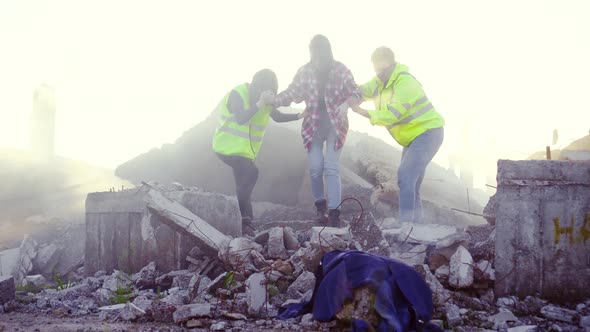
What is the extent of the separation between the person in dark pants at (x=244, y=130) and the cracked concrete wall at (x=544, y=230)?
246 centimetres

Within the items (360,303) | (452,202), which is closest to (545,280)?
(360,303)

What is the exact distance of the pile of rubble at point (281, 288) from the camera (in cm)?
354

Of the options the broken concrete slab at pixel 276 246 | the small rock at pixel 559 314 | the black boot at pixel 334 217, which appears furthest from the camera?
the black boot at pixel 334 217

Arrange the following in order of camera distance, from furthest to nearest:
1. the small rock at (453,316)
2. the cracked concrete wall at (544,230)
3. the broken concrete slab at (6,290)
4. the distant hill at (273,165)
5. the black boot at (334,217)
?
the distant hill at (273,165), the black boot at (334,217), the broken concrete slab at (6,290), the cracked concrete wall at (544,230), the small rock at (453,316)

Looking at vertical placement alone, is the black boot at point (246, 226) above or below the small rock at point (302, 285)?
above

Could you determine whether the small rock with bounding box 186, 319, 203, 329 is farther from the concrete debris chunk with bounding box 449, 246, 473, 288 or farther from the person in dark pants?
the person in dark pants

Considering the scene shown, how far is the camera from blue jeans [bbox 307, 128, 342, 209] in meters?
5.18

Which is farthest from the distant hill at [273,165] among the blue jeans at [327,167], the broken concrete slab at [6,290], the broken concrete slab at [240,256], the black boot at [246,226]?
the broken concrete slab at [6,290]

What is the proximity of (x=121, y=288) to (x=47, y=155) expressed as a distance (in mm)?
13535

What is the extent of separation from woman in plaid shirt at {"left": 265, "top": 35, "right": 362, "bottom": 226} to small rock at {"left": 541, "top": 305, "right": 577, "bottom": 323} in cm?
215

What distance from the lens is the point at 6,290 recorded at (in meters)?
4.52

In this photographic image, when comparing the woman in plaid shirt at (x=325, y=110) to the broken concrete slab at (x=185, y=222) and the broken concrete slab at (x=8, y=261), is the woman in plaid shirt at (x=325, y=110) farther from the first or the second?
the broken concrete slab at (x=8, y=261)

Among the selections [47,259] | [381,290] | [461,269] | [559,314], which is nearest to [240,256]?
[381,290]

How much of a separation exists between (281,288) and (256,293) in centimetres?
39
